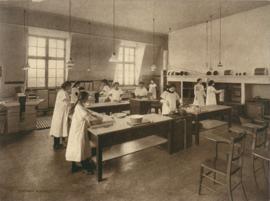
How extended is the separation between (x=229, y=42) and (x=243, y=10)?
4.23ft

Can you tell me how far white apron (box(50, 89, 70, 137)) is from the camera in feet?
16.0

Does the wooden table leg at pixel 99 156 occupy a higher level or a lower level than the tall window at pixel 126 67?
lower

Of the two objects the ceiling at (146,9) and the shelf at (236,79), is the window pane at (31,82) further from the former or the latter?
the shelf at (236,79)

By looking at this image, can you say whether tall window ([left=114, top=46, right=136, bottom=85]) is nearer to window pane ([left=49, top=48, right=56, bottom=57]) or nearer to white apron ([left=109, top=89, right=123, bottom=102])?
window pane ([left=49, top=48, right=56, bottom=57])

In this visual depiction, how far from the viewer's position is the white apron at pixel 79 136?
347cm

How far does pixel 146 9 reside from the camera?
771 cm

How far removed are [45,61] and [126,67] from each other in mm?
4580

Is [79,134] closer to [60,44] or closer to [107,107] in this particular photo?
[107,107]

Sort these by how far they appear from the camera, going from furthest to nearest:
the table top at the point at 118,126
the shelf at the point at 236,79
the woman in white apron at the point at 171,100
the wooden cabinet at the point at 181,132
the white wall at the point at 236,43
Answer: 1. the white wall at the point at 236,43
2. the shelf at the point at 236,79
3. the woman in white apron at the point at 171,100
4. the wooden cabinet at the point at 181,132
5. the table top at the point at 118,126

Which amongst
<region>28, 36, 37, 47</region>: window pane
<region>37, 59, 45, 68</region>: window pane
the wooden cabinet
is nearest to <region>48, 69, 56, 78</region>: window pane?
<region>37, 59, 45, 68</region>: window pane

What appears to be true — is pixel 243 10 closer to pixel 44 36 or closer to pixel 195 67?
pixel 195 67

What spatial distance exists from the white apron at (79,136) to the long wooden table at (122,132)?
148 mm

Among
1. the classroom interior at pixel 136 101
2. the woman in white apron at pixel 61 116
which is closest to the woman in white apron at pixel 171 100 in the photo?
the classroom interior at pixel 136 101

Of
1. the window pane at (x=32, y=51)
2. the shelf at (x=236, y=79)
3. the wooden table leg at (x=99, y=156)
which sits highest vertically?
the window pane at (x=32, y=51)
